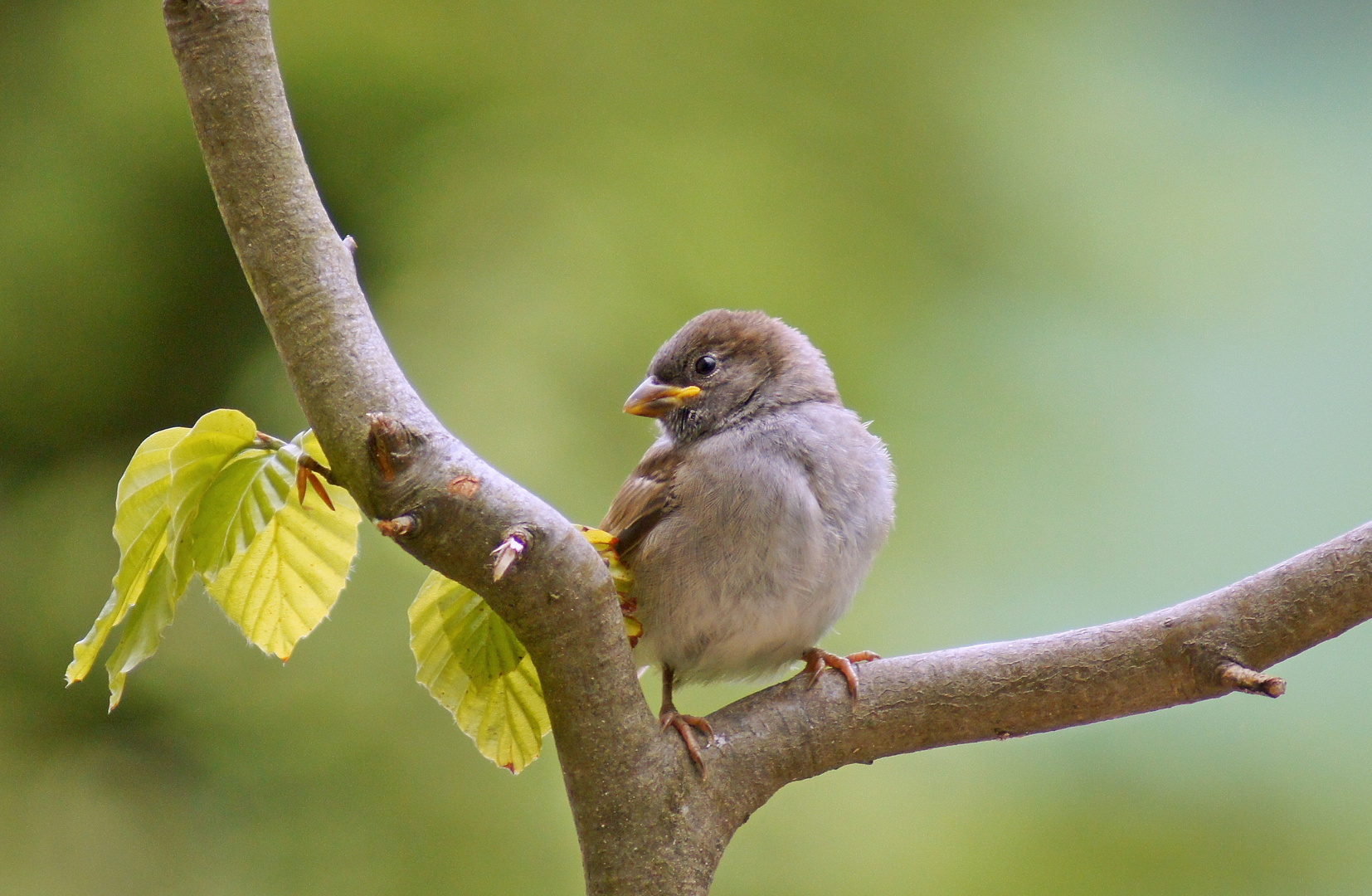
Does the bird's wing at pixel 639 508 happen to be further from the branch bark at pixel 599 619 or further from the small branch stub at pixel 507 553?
the small branch stub at pixel 507 553

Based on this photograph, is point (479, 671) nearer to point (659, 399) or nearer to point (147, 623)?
point (147, 623)

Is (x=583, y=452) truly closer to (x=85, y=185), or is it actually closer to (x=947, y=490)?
(x=947, y=490)

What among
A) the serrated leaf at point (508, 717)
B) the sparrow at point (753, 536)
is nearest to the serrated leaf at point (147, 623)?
the serrated leaf at point (508, 717)

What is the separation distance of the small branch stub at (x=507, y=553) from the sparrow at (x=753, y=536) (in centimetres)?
48

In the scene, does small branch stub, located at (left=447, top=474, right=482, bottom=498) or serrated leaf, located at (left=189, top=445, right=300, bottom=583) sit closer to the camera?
small branch stub, located at (left=447, top=474, right=482, bottom=498)

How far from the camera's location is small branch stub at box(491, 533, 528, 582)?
0.95m

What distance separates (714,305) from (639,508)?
148 centimetres

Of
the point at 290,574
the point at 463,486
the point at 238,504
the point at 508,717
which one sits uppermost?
the point at 463,486

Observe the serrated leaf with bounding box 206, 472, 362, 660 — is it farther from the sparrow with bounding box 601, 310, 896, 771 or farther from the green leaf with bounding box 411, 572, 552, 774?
the sparrow with bounding box 601, 310, 896, 771

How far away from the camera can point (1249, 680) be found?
1.10m

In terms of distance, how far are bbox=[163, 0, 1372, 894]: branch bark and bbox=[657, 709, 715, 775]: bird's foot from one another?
0.05 feet

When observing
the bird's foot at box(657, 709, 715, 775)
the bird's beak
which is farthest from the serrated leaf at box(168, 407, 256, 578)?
the bird's beak

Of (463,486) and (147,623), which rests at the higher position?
(463,486)

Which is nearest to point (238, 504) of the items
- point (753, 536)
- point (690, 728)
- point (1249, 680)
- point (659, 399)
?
point (690, 728)
